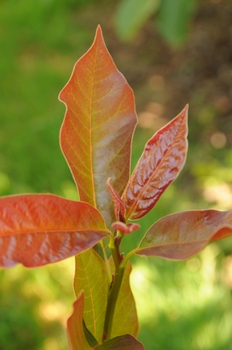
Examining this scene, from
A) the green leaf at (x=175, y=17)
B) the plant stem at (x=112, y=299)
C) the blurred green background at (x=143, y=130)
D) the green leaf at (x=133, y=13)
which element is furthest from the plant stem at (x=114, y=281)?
the green leaf at (x=175, y=17)

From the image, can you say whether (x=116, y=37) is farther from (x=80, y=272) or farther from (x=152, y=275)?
(x=80, y=272)

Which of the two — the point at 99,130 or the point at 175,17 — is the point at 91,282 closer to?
the point at 99,130

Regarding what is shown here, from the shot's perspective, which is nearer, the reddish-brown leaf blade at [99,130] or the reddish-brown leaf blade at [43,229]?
the reddish-brown leaf blade at [43,229]

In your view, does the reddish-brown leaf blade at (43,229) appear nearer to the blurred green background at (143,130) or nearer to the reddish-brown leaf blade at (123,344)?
the reddish-brown leaf blade at (123,344)

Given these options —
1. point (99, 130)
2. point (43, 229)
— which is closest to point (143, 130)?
point (99, 130)

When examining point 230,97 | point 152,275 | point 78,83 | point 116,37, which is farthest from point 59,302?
point 116,37

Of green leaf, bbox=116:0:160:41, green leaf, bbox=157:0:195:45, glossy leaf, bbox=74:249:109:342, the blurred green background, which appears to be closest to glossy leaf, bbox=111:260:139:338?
glossy leaf, bbox=74:249:109:342
